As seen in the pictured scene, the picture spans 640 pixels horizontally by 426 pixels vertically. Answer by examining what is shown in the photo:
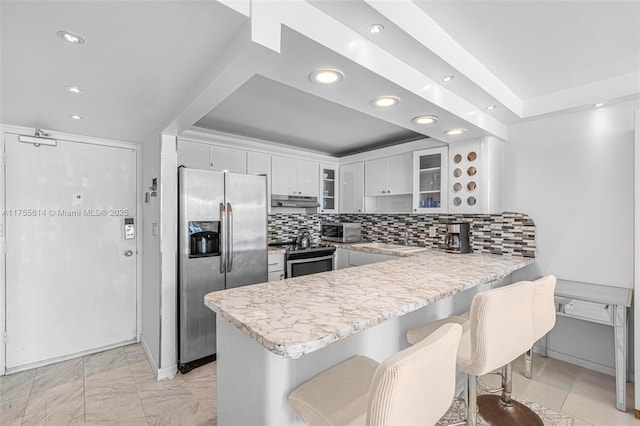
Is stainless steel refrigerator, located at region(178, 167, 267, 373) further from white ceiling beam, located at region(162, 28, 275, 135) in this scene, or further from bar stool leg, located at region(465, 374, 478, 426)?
bar stool leg, located at region(465, 374, 478, 426)

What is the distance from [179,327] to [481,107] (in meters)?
3.22

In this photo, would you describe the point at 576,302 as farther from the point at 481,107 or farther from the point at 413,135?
the point at 413,135

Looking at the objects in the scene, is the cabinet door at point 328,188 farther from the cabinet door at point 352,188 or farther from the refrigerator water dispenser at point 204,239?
the refrigerator water dispenser at point 204,239

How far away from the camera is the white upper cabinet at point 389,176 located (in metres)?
3.81

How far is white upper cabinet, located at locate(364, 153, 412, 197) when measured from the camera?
3811 millimetres

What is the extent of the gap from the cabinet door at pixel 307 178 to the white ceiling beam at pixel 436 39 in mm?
2471

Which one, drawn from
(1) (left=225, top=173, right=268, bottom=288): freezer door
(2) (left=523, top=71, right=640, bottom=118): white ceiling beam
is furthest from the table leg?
(1) (left=225, top=173, right=268, bottom=288): freezer door

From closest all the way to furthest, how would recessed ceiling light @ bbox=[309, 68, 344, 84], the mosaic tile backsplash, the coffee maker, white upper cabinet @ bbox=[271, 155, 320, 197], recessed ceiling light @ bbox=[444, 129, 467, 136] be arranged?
1. recessed ceiling light @ bbox=[309, 68, 344, 84]
2. recessed ceiling light @ bbox=[444, 129, 467, 136]
3. the mosaic tile backsplash
4. the coffee maker
5. white upper cabinet @ bbox=[271, 155, 320, 197]

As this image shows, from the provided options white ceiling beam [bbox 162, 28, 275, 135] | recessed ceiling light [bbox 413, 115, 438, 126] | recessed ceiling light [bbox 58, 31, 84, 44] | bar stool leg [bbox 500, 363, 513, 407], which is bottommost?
bar stool leg [bbox 500, 363, 513, 407]

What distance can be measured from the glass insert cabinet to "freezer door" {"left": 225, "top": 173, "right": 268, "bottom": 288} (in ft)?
5.89

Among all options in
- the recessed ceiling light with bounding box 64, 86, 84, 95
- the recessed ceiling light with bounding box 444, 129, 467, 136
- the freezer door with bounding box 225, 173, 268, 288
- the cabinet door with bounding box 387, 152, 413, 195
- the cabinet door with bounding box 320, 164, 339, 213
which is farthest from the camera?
the cabinet door with bounding box 320, 164, 339, 213

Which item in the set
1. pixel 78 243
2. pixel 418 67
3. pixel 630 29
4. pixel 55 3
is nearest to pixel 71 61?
pixel 55 3

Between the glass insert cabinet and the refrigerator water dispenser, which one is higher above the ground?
the glass insert cabinet

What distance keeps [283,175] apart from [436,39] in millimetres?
2628
